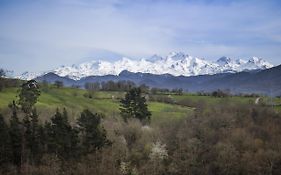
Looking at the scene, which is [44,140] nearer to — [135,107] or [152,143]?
[152,143]

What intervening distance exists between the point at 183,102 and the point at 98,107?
3404 cm

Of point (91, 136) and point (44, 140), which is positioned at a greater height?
point (91, 136)

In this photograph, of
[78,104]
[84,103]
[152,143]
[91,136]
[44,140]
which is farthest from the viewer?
[84,103]

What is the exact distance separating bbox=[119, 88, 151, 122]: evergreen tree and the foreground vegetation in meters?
3.02

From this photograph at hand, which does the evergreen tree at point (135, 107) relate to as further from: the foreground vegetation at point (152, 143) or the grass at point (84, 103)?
the grass at point (84, 103)

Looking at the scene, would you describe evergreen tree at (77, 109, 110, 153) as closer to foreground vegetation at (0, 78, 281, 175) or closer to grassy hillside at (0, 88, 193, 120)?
foreground vegetation at (0, 78, 281, 175)

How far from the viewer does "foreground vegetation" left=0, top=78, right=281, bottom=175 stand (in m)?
70.4

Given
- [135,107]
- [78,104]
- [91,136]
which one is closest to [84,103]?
[78,104]

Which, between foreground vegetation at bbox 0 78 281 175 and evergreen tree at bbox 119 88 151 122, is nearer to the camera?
foreground vegetation at bbox 0 78 281 175

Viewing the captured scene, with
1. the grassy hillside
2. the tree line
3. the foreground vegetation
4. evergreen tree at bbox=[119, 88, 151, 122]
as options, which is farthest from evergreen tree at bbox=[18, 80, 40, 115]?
the tree line

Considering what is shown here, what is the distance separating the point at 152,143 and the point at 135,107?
21.6 meters

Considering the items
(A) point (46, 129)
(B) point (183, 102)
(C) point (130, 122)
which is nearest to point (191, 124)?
(C) point (130, 122)

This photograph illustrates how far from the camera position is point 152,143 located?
8200 centimetres

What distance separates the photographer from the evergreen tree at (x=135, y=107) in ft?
333
